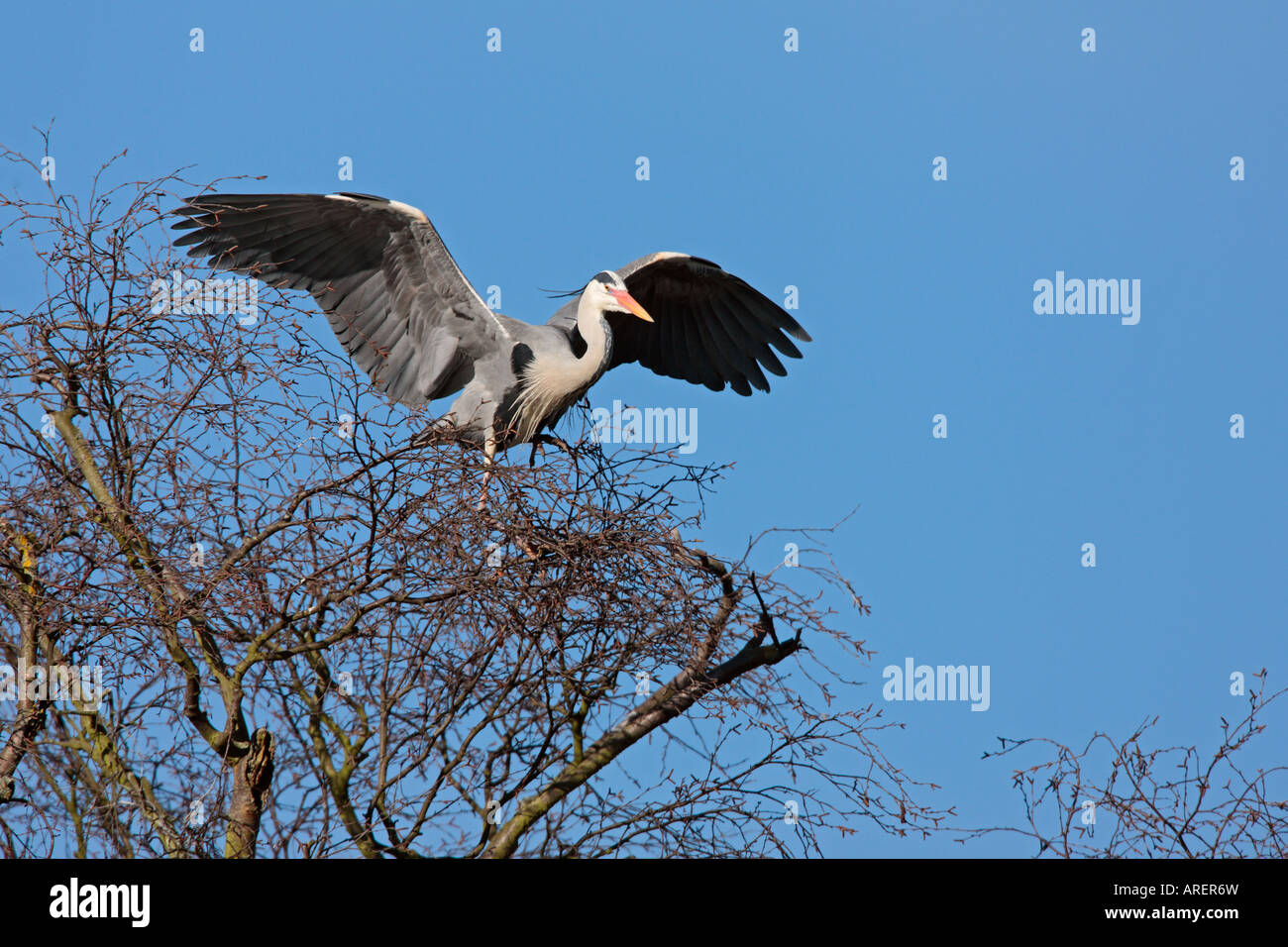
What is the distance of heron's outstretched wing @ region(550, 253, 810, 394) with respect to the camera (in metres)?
7.55

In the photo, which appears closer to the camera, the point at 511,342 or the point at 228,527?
the point at 228,527

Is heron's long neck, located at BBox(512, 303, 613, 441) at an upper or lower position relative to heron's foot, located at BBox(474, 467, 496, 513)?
upper

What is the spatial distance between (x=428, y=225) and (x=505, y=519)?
2.58 m

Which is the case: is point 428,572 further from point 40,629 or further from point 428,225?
point 428,225

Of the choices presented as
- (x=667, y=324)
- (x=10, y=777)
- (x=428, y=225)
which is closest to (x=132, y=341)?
(x=10, y=777)

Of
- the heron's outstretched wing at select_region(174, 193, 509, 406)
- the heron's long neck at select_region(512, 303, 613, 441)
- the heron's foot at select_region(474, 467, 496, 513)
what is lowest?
the heron's foot at select_region(474, 467, 496, 513)

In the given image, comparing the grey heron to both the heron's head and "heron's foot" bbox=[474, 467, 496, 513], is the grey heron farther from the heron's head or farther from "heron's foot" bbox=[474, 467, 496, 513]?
"heron's foot" bbox=[474, 467, 496, 513]

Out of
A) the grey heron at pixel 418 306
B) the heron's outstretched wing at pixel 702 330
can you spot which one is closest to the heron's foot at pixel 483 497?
the grey heron at pixel 418 306

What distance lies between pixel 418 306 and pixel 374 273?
0.27m

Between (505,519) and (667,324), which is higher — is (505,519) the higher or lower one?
the lower one

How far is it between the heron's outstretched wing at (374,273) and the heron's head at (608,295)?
19.4 inches

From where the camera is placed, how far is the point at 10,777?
14.5 ft

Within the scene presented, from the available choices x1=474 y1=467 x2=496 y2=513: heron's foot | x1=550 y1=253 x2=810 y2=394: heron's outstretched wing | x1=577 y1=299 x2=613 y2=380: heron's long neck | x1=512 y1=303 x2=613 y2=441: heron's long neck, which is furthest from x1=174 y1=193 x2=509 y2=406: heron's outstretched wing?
x1=474 y1=467 x2=496 y2=513: heron's foot
